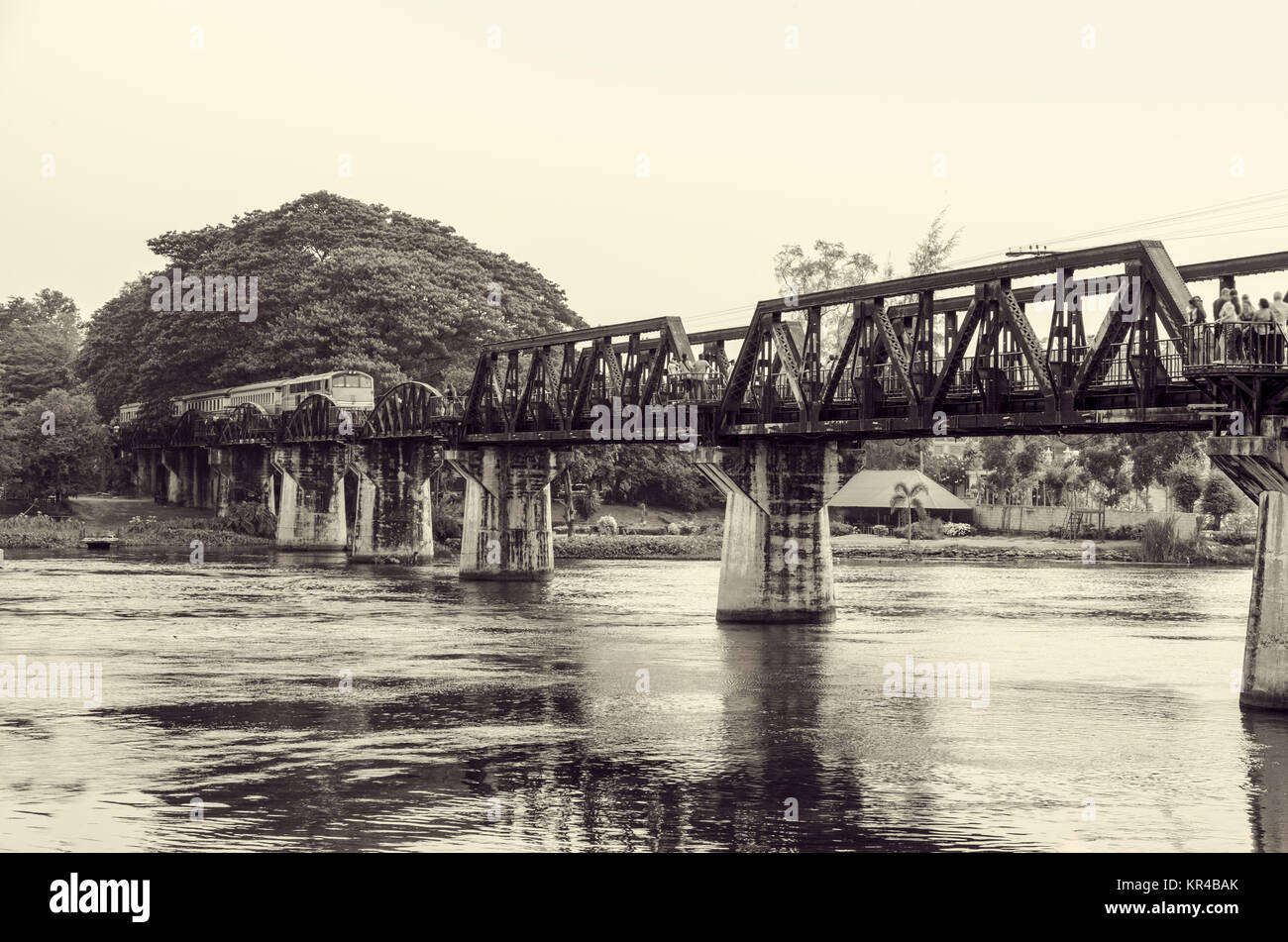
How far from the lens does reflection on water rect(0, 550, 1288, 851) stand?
28.0 m

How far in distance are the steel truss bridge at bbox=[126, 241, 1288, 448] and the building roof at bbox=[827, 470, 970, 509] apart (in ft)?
195

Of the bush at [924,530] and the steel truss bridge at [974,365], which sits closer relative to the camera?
the steel truss bridge at [974,365]

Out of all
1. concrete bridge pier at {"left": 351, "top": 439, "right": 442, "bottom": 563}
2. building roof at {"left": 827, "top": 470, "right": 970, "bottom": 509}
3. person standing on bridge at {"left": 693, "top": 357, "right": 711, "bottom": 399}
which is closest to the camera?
person standing on bridge at {"left": 693, "top": 357, "right": 711, "bottom": 399}

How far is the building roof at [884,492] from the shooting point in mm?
140750

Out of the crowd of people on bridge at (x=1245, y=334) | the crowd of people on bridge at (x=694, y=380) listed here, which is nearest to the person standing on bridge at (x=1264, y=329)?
the crowd of people on bridge at (x=1245, y=334)

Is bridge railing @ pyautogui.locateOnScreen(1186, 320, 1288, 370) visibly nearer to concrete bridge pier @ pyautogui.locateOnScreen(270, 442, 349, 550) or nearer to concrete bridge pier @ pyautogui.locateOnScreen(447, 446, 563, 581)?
concrete bridge pier @ pyautogui.locateOnScreen(447, 446, 563, 581)

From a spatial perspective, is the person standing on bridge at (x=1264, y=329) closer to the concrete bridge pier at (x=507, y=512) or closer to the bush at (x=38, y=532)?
the concrete bridge pier at (x=507, y=512)

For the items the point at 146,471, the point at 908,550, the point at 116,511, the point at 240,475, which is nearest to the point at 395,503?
the point at 240,475

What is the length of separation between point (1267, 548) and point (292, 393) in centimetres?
9554

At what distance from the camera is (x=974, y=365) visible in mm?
50406

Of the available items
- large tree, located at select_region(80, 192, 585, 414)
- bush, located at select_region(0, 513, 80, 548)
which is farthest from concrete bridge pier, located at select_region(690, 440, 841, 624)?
bush, located at select_region(0, 513, 80, 548)

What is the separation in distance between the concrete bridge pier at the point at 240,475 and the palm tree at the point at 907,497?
2072 inches
